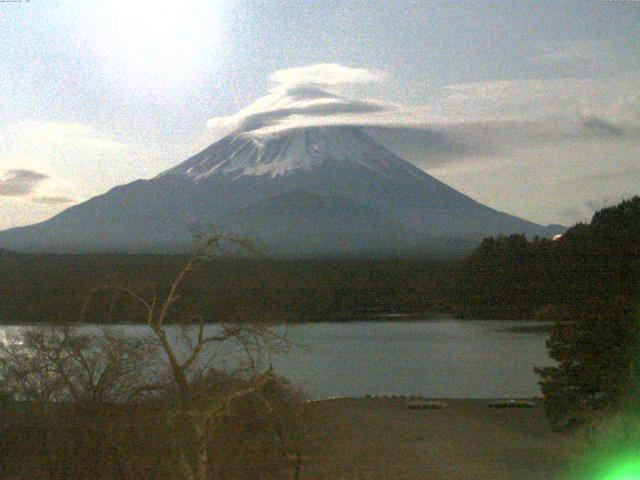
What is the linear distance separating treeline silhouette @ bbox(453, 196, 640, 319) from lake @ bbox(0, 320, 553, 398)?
1.93m

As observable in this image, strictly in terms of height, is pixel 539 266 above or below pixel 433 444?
above

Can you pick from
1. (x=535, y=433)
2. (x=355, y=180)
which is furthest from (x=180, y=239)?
(x=535, y=433)

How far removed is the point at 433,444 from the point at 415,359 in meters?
17.0

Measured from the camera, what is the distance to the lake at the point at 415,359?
72.0 ft

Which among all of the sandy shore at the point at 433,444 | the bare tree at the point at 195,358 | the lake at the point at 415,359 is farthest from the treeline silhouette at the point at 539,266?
the bare tree at the point at 195,358

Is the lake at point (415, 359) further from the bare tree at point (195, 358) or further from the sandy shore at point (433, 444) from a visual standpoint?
the bare tree at point (195, 358)

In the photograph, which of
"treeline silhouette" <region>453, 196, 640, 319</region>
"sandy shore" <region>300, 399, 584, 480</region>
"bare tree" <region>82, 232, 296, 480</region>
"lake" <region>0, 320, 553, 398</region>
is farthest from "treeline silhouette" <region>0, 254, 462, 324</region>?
"bare tree" <region>82, 232, 296, 480</region>

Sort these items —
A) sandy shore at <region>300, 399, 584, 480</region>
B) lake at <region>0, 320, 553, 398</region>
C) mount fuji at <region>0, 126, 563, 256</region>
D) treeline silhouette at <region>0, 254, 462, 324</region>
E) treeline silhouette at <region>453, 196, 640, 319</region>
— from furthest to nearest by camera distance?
mount fuji at <region>0, 126, 563, 256</region>
treeline silhouette at <region>453, 196, 640, 319</region>
treeline silhouette at <region>0, 254, 462, 324</region>
lake at <region>0, 320, 553, 398</region>
sandy shore at <region>300, 399, 584, 480</region>

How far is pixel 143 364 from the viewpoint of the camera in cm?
807

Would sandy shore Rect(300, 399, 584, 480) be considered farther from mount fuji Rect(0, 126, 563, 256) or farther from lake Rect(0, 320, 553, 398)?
mount fuji Rect(0, 126, 563, 256)

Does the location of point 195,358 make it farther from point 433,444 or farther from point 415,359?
point 415,359

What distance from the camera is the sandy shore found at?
416 inches

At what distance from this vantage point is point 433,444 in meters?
12.1

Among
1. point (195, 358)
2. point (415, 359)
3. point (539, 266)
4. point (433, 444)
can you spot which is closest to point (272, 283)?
point (539, 266)
